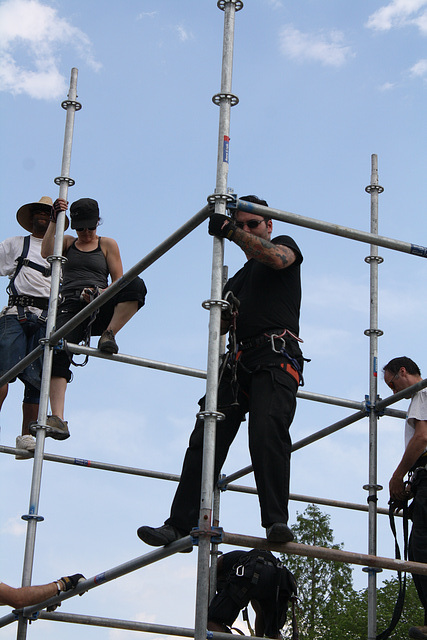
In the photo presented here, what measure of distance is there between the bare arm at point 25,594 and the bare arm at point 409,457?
8.11ft

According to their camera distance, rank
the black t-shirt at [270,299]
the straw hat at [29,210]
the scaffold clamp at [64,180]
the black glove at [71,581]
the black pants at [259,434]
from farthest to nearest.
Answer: the straw hat at [29,210], the scaffold clamp at [64,180], the black glove at [71,581], the black t-shirt at [270,299], the black pants at [259,434]

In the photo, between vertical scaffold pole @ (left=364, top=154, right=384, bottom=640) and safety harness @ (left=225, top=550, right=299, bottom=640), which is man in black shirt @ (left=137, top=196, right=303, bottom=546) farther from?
vertical scaffold pole @ (left=364, top=154, right=384, bottom=640)

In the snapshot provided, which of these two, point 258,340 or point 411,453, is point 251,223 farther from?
point 411,453

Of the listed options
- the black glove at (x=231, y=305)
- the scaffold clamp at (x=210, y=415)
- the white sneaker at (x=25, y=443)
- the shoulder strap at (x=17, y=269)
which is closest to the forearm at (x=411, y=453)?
the black glove at (x=231, y=305)

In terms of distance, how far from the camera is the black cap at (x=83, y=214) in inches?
318

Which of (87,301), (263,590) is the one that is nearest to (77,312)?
(87,301)

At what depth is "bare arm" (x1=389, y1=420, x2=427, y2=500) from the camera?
6539mm

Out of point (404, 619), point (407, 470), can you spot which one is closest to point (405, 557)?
point (407, 470)

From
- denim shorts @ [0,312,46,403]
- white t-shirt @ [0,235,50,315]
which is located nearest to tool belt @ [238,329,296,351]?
denim shorts @ [0,312,46,403]

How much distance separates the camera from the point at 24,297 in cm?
819

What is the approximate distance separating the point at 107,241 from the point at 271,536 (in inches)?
161

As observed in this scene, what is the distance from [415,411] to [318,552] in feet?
7.20

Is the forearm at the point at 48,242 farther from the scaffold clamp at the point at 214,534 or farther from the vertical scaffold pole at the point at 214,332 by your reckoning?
the scaffold clamp at the point at 214,534

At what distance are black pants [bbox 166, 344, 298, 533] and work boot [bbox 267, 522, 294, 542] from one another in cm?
6
